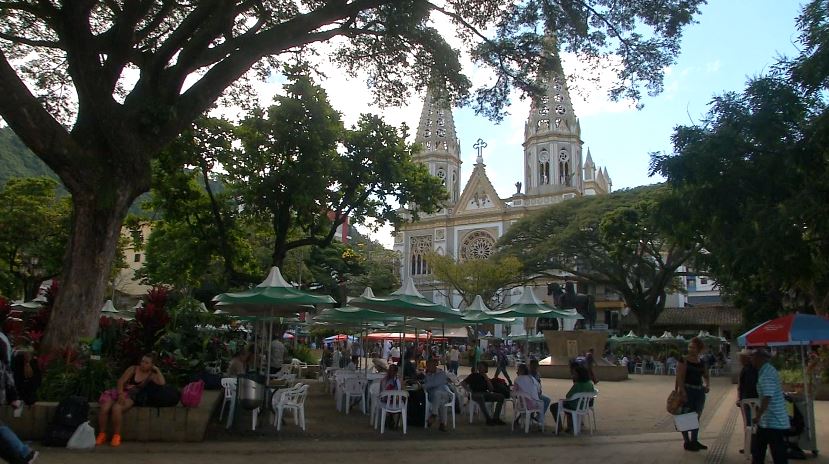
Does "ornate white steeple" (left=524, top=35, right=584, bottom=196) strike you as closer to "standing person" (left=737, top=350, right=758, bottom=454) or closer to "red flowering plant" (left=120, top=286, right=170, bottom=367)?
"standing person" (left=737, top=350, right=758, bottom=454)

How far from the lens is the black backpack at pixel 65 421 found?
21.4 feet

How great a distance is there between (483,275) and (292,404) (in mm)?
33359

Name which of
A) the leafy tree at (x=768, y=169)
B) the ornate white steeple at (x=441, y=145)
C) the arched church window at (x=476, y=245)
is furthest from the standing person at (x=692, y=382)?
the ornate white steeple at (x=441, y=145)

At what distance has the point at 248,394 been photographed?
7.68 meters

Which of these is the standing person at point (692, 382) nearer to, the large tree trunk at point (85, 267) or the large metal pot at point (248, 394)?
the large metal pot at point (248, 394)

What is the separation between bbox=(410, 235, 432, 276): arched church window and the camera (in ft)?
195

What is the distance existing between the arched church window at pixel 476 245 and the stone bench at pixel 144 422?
49.4 m

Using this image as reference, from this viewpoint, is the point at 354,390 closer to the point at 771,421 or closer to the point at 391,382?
the point at 391,382

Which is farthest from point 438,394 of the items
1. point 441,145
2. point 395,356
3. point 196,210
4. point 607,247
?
point 441,145

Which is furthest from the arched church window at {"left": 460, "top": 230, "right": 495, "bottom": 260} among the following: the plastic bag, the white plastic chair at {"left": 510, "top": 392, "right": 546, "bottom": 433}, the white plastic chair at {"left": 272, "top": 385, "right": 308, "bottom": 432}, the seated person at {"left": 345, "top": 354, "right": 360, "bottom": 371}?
the plastic bag

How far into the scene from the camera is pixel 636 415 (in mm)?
11430

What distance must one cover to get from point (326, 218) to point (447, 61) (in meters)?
7.80

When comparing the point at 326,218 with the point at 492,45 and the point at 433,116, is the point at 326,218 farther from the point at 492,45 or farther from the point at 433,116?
the point at 433,116

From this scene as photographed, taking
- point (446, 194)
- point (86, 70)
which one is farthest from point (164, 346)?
point (446, 194)
